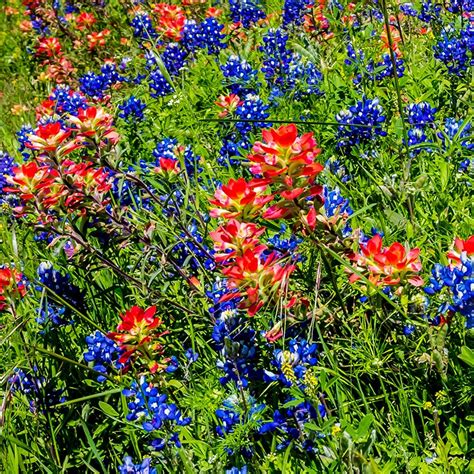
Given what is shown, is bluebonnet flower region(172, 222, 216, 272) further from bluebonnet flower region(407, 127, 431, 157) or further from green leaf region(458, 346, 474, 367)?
green leaf region(458, 346, 474, 367)

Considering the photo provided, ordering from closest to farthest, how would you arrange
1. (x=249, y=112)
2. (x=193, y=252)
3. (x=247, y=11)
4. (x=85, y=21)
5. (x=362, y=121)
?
(x=193, y=252) < (x=362, y=121) < (x=249, y=112) < (x=247, y=11) < (x=85, y=21)

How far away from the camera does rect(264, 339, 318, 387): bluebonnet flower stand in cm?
175

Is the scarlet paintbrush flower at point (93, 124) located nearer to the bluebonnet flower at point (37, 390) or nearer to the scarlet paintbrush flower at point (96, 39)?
the bluebonnet flower at point (37, 390)

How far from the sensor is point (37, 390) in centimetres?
217

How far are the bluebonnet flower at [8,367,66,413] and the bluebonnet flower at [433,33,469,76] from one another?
1987 mm

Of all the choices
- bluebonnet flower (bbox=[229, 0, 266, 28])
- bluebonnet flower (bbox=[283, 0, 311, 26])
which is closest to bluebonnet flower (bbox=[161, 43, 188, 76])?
bluebonnet flower (bbox=[229, 0, 266, 28])

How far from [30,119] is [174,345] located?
11.4 ft

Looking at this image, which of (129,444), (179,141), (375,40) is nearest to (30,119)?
(179,141)

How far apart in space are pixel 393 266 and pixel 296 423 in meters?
0.49

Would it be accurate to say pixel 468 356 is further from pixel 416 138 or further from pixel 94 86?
pixel 94 86

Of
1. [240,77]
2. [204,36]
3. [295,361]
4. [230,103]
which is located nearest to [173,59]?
[204,36]

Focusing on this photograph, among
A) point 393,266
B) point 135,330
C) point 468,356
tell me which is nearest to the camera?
point 468,356

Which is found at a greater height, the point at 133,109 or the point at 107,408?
the point at 133,109

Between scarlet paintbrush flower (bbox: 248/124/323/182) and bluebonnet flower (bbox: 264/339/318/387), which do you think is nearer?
scarlet paintbrush flower (bbox: 248/124/323/182)
